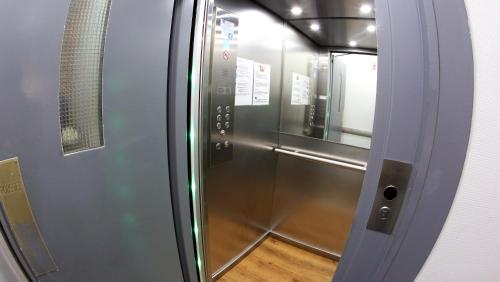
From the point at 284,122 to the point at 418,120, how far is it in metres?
1.91

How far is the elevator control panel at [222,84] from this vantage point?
1.55 metres

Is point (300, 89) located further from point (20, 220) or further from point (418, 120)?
point (20, 220)

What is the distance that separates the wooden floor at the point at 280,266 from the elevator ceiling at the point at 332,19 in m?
2.17

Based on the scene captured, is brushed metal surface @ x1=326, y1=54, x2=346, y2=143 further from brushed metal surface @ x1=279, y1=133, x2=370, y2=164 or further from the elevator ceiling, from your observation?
brushed metal surface @ x1=279, y1=133, x2=370, y2=164

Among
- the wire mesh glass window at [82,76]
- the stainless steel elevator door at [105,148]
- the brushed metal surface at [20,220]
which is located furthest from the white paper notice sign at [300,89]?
the brushed metal surface at [20,220]

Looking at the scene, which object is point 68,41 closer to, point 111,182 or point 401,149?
point 111,182

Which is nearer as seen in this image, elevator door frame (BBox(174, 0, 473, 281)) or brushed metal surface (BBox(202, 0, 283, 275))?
elevator door frame (BBox(174, 0, 473, 281))

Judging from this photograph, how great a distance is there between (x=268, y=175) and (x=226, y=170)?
0.63 metres

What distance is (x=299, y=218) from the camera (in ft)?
7.59

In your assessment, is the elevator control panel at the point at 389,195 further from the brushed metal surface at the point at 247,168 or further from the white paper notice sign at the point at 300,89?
the white paper notice sign at the point at 300,89

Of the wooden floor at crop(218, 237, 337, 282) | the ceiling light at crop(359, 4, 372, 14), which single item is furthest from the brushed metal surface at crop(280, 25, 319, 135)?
the wooden floor at crop(218, 237, 337, 282)

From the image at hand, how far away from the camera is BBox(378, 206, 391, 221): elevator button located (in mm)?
521

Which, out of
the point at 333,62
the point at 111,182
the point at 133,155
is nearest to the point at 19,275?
the point at 111,182

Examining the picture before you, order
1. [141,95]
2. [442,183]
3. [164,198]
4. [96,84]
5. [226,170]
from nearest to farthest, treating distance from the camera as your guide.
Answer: [442,183] < [96,84] < [141,95] < [164,198] < [226,170]
